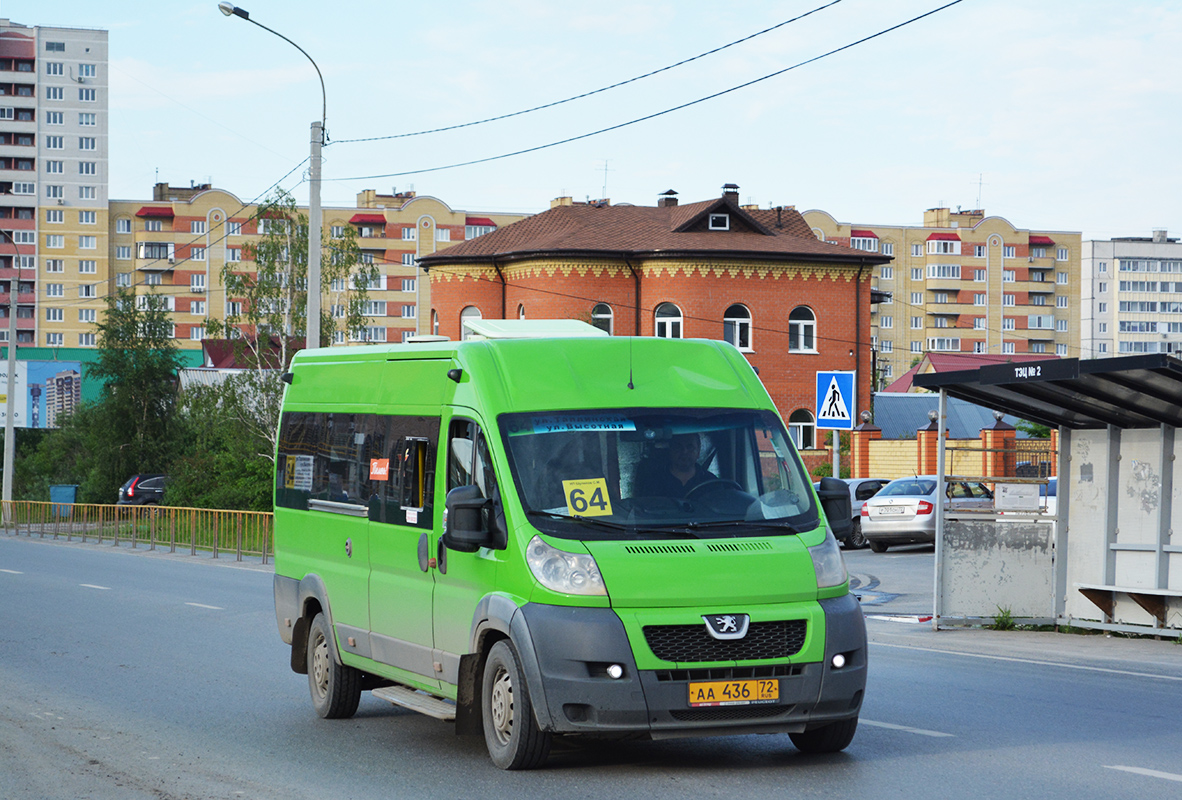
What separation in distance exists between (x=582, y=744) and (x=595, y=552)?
5.41 feet

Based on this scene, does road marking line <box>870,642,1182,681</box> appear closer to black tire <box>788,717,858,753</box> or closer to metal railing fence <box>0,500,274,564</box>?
black tire <box>788,717,858,753</box>

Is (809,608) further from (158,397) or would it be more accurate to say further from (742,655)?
(158,397)

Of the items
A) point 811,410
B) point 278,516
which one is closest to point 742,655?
point 278,516

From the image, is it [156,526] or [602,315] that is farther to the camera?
[602,315]

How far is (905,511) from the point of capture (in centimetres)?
2961

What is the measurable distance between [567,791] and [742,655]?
3.59 ft

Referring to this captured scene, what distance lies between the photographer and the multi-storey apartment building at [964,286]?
481 feet

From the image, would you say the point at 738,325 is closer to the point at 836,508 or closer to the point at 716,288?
the point at 716,288

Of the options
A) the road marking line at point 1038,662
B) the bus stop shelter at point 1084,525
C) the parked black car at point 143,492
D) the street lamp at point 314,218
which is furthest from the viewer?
the parked black car at point 143,492

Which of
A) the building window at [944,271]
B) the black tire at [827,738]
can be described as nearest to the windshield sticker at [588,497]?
the black tire at [827,738]

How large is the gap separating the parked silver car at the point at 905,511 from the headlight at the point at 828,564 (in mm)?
21783

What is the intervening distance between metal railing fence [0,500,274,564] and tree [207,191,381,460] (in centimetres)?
898

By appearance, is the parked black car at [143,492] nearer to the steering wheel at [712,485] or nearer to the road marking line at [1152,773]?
the steering wheel at [712,485]

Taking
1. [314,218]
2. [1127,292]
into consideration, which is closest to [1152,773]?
[314,218]
